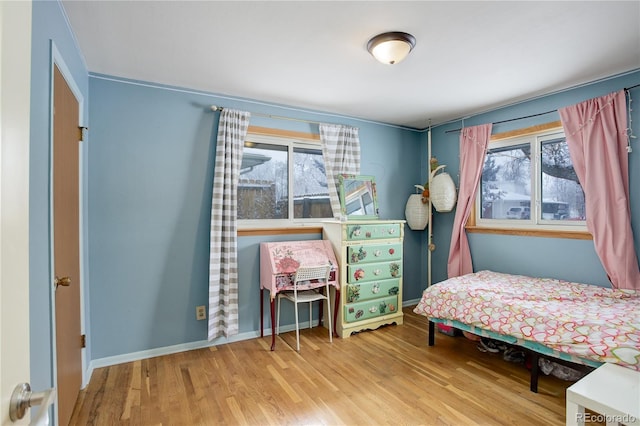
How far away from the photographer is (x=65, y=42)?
78.2 inches

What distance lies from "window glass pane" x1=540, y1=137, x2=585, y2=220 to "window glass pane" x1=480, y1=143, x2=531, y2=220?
0.53ft

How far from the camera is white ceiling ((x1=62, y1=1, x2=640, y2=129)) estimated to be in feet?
6.30

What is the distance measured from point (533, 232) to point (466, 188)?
84 centimetres

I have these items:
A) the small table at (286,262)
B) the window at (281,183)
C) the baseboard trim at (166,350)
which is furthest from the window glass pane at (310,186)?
the baseboard trim at (166,350)

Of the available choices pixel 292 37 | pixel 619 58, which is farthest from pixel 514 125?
pixel 292 37

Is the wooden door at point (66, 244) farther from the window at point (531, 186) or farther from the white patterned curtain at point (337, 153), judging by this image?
the window at point (531, 186)

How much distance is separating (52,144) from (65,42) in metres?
0.76

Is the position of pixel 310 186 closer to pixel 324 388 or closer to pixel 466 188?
pixel 466 188

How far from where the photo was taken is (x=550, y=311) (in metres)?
2.39

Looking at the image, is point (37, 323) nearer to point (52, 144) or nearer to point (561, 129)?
point (52, 144)

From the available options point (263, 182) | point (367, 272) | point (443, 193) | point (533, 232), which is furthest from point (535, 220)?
point (263, 182)

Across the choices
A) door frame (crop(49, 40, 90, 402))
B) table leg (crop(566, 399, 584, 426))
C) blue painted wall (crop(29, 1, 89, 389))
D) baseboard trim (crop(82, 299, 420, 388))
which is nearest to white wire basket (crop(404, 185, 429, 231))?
baseboard trim (crop(82, 299, 420, 388))

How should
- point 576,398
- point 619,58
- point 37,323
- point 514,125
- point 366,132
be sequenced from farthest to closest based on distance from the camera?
1. point 366,132
2. point 514,125
3. point 619,58
4. point 576,398
5. point 37,323

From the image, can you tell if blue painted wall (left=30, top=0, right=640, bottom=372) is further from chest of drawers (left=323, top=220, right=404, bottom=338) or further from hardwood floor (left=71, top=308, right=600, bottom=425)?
chest of drawers (left=323, top=220, right=404, bottom=338)
